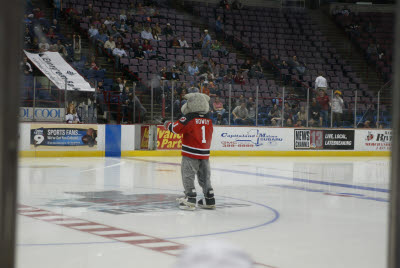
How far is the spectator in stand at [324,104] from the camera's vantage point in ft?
64.0

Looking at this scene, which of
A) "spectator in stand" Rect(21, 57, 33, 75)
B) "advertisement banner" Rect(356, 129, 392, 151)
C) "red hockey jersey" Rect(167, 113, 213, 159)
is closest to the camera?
"red hockey jersey" Rect(167, 113, 213, 159)

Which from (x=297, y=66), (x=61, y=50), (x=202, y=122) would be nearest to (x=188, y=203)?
(x=202, y=122)

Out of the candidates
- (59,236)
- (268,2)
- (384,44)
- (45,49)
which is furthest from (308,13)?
(59,236)

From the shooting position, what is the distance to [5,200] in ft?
3.90

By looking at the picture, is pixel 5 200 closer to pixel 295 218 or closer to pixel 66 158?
pixel 295 218

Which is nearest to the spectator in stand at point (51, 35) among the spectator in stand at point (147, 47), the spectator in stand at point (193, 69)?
the spectator in stand at point (147, 47)

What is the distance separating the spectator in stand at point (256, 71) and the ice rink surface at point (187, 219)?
9.78 m

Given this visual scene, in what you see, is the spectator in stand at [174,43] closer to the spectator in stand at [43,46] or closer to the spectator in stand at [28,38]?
the spectator in stand at [43,46]

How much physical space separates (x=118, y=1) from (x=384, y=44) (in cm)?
1170

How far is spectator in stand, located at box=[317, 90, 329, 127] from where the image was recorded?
19.5 meters

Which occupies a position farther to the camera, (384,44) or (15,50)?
(384,44)

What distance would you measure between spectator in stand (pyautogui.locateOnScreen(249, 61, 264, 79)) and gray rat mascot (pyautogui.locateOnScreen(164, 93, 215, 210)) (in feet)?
49.4

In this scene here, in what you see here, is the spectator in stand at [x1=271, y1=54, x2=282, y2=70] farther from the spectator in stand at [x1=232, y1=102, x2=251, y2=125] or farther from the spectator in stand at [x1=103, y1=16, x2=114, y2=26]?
the spectator in stand at [x1=103, y1=16, x2=114, y2=26]

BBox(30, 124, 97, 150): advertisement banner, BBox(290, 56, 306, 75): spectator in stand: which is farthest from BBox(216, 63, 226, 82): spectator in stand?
BBox(30, 124, 97, 150): advertisement banner
